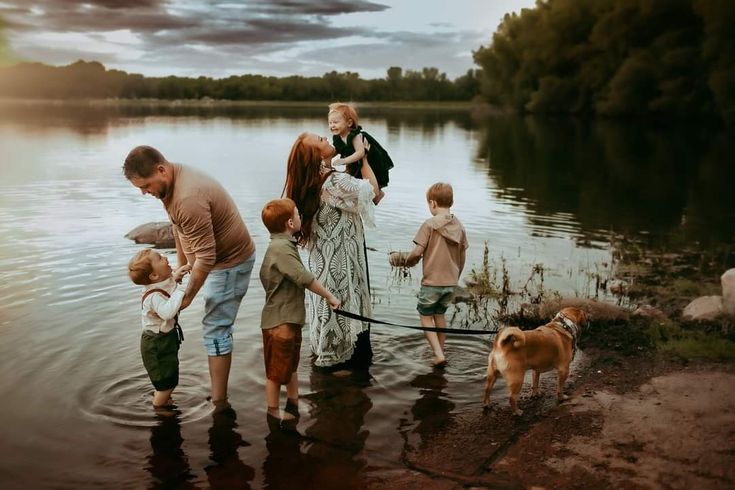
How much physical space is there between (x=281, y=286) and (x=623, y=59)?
2499 inches

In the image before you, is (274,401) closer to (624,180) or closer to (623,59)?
(624,180)

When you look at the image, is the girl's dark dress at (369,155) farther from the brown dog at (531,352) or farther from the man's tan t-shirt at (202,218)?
the brown dog at (531,352)

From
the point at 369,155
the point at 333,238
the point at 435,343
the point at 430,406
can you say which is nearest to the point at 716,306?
the point at 435,343

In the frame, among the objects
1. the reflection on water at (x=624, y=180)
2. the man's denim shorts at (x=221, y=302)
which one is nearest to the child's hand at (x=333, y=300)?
the man's denim shorts at (x=221, y=302)

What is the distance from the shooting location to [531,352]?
16.5 ft

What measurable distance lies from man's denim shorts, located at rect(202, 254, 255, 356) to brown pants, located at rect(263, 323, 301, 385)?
1.01 feet

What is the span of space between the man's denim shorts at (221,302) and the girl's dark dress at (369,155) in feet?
4.12

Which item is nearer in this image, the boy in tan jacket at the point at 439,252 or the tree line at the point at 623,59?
the boy in tan jacket at the point at 439,252

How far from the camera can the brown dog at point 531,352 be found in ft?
16.1

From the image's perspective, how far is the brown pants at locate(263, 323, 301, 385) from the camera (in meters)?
5.01

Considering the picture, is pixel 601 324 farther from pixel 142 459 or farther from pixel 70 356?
pixel 70 356

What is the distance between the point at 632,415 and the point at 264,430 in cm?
272

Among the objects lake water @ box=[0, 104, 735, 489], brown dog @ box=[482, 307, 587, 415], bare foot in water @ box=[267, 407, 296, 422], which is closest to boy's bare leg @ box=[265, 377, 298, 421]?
bare foot in water @ box=[267, 407, 296, 422]

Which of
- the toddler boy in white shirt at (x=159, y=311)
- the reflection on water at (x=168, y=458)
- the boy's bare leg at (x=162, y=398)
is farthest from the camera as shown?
the boy's bare leg at (x=162, y=398)
